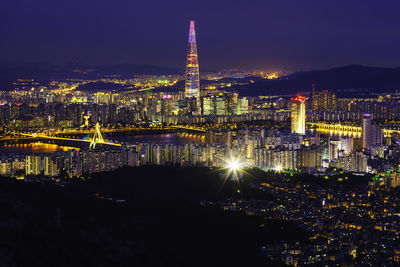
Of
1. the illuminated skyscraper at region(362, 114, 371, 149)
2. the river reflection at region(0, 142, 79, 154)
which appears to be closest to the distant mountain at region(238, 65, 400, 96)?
the illuminated skyscraper at region(362, 114, 371, 149)

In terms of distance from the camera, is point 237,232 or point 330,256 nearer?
point 330,256

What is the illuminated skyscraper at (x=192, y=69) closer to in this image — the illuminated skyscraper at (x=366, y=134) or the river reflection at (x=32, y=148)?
the river reflection at (x=32, y=148)

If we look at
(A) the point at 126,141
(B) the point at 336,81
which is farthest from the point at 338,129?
(B) the point at 336,81

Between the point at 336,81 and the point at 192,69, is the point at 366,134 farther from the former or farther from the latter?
the point at 336,81

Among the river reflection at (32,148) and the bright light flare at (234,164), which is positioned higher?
the river reflection at (32,148)

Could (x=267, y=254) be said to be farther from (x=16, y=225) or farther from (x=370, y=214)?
(x=16, y=225)

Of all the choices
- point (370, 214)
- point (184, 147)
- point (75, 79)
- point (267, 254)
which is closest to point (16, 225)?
point (267, 254)

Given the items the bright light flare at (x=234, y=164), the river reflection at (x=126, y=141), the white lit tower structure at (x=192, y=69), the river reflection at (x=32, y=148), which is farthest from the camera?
the white lit tower structure at (x=192, y=69)

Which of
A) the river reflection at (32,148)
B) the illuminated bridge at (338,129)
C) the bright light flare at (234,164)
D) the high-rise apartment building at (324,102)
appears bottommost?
the bright light flare at (234,164)

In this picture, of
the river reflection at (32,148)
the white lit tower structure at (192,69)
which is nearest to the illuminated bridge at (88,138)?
the river reflection at (32,148)
